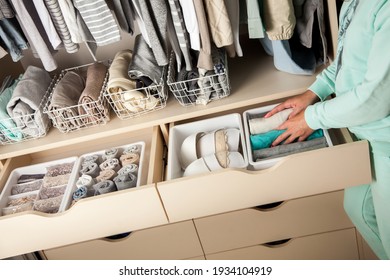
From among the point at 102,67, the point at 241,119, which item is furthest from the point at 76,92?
the point at 241,119

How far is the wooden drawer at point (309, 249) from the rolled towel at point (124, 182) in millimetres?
379

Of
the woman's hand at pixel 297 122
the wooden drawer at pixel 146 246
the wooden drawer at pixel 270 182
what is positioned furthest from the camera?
the wooden drawer at pixel 146 246

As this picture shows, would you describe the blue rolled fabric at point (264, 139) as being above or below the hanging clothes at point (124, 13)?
below

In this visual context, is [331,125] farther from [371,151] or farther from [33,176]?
[33,176]

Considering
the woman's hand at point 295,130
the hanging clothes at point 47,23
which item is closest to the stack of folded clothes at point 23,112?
the hanging clothes at point 47,23

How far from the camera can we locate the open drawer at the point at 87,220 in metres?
1.29

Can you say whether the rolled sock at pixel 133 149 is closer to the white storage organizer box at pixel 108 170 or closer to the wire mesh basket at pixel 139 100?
the white storage organizer box at pixel 108 170

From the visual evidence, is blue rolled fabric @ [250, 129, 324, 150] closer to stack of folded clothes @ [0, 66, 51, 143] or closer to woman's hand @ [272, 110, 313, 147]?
woman's hand @ [272, 110, 313, 147]

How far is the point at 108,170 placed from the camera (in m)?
1.49

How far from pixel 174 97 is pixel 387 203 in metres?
0.81

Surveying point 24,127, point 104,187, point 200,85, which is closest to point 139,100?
point 200,85

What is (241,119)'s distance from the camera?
5.10ft

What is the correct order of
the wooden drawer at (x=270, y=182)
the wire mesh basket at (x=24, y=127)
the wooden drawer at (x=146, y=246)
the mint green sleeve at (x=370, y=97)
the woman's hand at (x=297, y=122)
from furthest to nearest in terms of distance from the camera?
the wire mesh basket at (x=24, y=127), the wooden drawer at (x=146, y=246), the woman's hand at (x=297, y=122), the wooden drawer at (x=270, y=182), the mint green sleeve at (x=370, y=97)

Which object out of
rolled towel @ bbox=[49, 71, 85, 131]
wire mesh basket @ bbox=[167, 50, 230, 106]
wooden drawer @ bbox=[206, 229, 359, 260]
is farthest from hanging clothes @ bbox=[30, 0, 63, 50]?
wooden drawer @ bbox=[206, 229, 359, 260]
